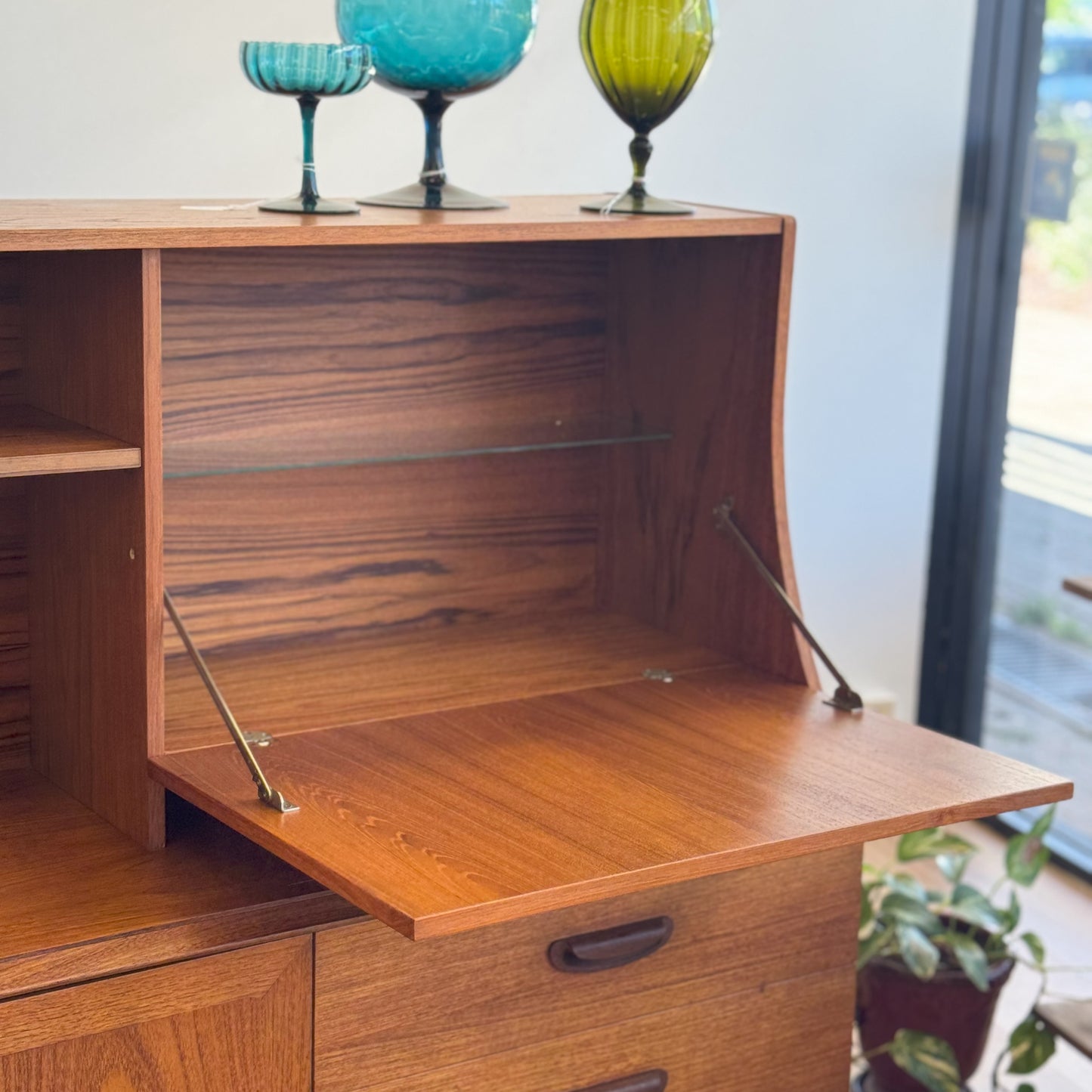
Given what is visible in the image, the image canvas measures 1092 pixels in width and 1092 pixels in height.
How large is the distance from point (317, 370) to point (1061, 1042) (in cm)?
172

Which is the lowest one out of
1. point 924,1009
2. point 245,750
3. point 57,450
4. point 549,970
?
point 924,1009

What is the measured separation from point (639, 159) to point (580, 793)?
71cm

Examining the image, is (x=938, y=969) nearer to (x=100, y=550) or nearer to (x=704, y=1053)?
(x=704, y=1053)

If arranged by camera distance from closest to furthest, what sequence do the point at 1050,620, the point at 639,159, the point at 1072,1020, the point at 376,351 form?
the point at 639,159 < the point at 376,351 < the point at 1072,1020 < the point at 1050,620

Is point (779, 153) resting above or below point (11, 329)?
above

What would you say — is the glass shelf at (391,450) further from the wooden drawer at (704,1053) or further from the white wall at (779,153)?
the white wall at (779,153)

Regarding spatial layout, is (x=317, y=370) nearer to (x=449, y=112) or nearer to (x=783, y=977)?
(x=783, y=977)

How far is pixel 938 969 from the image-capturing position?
2279 mm

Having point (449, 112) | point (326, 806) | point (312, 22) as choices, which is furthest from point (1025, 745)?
point (326, 806)

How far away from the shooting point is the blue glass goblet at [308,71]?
57.3 inches

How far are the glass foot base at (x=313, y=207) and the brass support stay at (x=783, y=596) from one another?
0.56 metres

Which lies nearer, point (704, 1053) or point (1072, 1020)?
point (704, 1053)

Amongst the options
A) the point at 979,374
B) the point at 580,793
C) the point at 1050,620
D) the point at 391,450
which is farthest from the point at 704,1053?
the point at 979,374

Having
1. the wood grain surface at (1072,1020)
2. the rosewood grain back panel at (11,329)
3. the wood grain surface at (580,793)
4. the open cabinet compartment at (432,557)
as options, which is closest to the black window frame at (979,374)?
the wood grain surface at (1072,1020)
